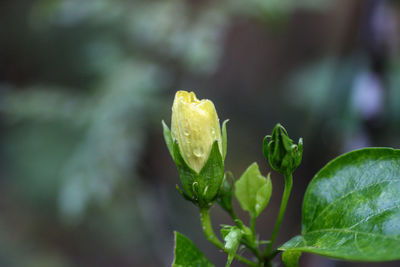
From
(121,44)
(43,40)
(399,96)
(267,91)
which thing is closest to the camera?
(399,96)

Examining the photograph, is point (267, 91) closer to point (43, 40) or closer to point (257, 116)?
point (257, 116)

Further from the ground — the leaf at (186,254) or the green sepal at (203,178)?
the green sepal at (203,178)

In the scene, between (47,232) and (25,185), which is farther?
(47,232)

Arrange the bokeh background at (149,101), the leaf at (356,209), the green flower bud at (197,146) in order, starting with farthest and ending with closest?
the bokeh background at (149,101)
the green flower bud at (197,146)
the leaf at (356,209)

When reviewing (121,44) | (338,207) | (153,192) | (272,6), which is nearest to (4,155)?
(121,44)

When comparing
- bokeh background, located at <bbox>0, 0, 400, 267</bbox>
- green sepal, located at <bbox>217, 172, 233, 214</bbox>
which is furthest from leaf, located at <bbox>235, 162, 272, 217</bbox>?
bokeh background, located at <bbox>0, 0, 400, 267</bbox>

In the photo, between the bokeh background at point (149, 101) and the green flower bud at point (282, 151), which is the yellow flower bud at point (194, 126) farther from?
the bokeh background at point (149, 101)

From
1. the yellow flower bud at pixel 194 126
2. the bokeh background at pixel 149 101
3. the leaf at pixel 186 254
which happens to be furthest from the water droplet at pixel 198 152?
the bokeh background at pixel 149 101
